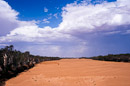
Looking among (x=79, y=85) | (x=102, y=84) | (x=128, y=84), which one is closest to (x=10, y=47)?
(x=79, y=85)

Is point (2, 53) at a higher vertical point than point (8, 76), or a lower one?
higher

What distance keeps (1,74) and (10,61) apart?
3.96 metres

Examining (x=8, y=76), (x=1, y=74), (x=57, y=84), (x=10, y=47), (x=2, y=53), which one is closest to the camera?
(x=57, y=84)

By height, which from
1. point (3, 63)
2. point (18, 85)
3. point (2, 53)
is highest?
point (2, 53)

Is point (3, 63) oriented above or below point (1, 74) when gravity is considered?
above

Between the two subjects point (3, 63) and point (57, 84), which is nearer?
point (57, 84)

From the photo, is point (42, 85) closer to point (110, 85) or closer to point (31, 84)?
point (31, 84)

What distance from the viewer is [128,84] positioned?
9.02m

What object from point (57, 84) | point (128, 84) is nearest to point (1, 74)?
point (57, 84)

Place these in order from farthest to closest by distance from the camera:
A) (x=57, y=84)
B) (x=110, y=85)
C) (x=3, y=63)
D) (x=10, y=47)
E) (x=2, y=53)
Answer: (x=10, y=47) → (x=2, y=53) → (x=3, y=63) → (x=57, y=84) → (x=110, y=85)

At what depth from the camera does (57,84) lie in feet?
31.6

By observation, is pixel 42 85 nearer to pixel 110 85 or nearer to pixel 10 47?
pixel 110 85

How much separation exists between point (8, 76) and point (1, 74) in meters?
1.11

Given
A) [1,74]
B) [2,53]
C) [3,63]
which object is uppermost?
[2,53]
